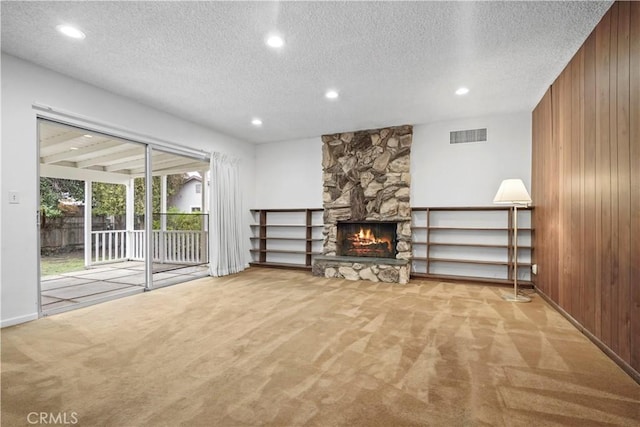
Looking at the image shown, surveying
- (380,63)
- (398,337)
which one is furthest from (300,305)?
(380,63)

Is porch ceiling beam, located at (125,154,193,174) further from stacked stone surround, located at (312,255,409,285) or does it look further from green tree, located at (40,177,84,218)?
stacked stone surround, located at (312,255,409,285)

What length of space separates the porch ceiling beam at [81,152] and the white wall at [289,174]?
2710 mm

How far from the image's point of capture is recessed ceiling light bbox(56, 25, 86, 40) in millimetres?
2562

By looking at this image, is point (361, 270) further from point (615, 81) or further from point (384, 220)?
point (615, 81)

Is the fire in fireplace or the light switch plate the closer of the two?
the light switch plate

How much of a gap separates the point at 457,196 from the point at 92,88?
17.8 feet

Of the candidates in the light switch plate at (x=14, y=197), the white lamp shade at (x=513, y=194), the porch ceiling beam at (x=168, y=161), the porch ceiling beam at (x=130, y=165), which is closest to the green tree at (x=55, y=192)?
the porch ceiling beam at (x=130, y=165)

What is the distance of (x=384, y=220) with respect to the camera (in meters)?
5.43

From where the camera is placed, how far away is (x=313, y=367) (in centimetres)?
211

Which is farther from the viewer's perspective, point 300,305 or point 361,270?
point 361,270

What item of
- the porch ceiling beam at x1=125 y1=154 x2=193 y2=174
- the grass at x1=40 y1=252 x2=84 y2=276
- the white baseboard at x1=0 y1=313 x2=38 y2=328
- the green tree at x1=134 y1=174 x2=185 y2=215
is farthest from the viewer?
the green tree at x1=134 y1=174 x2=185 y2=215

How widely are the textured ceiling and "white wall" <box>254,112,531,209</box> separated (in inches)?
21.0

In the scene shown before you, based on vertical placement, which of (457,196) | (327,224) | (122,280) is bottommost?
(122,280)

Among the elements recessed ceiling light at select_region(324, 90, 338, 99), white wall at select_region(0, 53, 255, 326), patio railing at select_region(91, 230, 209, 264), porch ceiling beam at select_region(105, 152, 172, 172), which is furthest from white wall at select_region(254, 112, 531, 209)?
white wall at select_region(0, 53, 255, 326)
